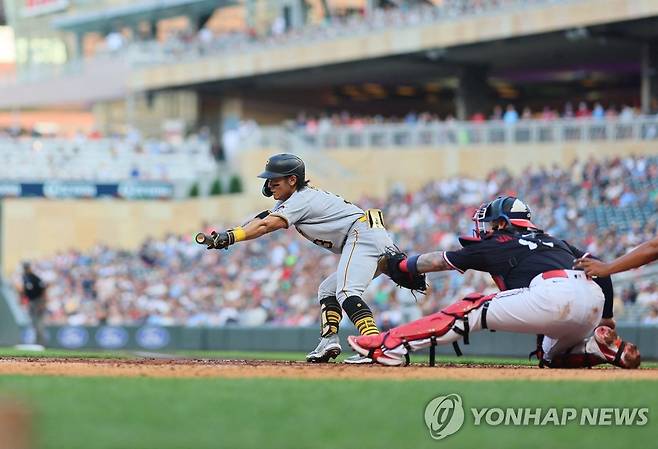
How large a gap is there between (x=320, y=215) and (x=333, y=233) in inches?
9.0

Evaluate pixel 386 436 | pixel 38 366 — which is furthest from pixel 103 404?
pixel 38 366

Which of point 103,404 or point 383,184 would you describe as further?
point 383,184

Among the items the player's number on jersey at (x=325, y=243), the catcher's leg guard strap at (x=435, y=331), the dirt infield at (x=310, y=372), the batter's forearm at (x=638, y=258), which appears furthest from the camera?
the player's number on jersey at (x=325, y=243)

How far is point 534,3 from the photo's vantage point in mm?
33281

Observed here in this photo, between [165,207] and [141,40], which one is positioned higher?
[141,40]

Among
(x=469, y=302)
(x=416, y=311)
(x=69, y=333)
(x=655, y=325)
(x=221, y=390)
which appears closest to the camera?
(x=221, y=390)

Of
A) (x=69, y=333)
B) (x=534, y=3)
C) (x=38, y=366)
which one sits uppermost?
(x=534, y=3)

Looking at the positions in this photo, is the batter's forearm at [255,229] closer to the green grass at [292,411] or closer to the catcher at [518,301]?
the catcher at [518,301]

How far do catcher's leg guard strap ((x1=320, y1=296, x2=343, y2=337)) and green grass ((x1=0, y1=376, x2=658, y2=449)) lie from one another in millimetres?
2707

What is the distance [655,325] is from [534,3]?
15213mm

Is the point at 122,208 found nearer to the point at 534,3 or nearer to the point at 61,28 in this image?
the point at 534,3

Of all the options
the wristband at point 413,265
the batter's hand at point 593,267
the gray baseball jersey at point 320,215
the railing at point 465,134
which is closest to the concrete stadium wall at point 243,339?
the railing at point 465,134

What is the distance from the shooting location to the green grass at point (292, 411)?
239 inches

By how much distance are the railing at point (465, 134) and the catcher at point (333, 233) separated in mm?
18026
